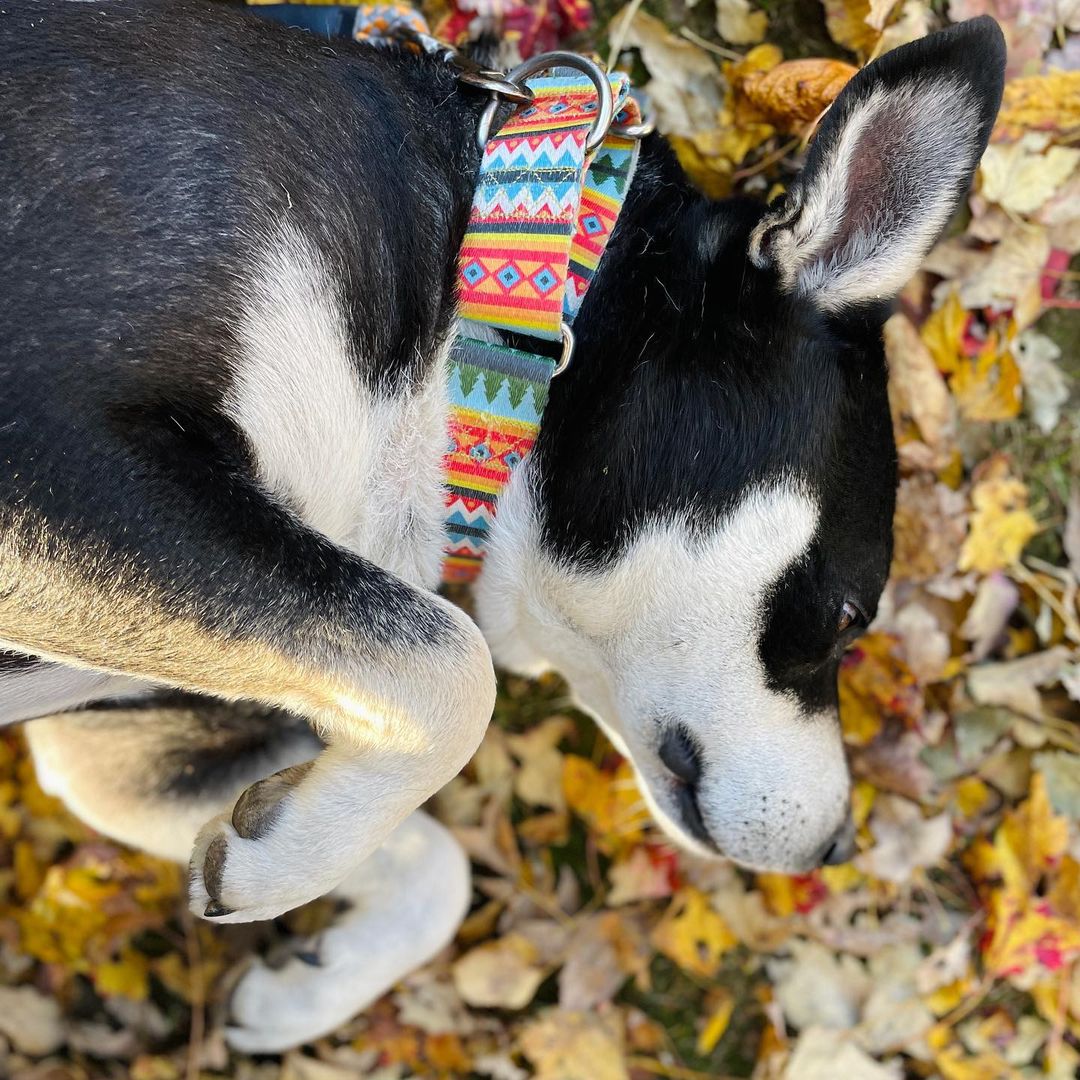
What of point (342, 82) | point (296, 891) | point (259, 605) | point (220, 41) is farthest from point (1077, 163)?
point (296, 891)

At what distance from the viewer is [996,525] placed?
11.5 feet

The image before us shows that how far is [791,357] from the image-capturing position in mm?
2342

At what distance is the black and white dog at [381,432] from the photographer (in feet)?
6.00

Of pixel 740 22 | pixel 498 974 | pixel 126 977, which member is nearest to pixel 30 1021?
pixel 126 977

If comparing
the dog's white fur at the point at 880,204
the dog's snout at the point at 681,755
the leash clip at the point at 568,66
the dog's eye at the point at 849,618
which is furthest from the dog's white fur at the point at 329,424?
the dog's eye at the point at 849,618

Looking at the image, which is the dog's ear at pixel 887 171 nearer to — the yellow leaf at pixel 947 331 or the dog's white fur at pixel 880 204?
the dog's white fur at pixel 880 204

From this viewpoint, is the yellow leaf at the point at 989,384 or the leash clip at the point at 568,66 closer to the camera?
the leash clip at the point at 568,66

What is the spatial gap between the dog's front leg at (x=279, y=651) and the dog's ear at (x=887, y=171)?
43.2 inches

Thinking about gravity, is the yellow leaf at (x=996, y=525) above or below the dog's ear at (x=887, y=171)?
below

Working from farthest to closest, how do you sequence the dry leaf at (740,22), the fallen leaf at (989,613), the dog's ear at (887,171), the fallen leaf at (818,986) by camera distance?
the fallen leaf at (818,986) < the fallen leaf at (989,613) < the dry leaf at (740,22) < the dog's ear at (887,171)

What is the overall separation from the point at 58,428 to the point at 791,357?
1.53 m

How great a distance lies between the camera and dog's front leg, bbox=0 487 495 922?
1812mm

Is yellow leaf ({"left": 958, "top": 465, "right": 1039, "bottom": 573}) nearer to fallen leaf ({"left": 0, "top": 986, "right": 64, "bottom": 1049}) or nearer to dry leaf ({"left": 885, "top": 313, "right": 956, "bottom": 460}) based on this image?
dry leaf ({"left": 885, "top": 313, "right": 956, "bottom": 460})

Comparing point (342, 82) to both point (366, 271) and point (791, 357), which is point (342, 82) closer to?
point (366, 271)
